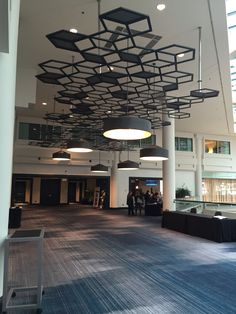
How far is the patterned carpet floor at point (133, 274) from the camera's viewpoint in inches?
178

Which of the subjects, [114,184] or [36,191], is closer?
[114,184]

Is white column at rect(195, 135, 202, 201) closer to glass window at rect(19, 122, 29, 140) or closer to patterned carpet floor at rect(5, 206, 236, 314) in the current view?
glass window at rect(19, 122, 29, 140)

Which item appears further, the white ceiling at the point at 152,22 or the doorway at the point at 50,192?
the doorway at the point at 50,192

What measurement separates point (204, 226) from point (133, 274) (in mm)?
5171

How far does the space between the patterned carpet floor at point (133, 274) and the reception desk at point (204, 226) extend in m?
0.39

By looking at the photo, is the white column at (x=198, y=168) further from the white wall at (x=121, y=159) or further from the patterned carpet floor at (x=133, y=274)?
the patterned carpet floor at (x=133, y=274)

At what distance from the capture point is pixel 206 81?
13445 millimetres

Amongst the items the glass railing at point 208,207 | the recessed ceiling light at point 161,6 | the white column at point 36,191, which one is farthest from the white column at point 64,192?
the recessed ceiling light at point 161,6

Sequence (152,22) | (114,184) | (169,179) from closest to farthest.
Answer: (152,22) → (169,179) → (114,184)

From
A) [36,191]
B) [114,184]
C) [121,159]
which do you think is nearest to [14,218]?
[114,184]

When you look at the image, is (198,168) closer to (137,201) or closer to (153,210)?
(137,201)

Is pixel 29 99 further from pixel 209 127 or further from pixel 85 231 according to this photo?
pixel 209 127

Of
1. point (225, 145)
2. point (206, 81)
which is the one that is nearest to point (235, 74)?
point (206, 81)

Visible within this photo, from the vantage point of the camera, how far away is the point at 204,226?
10.5 metres
